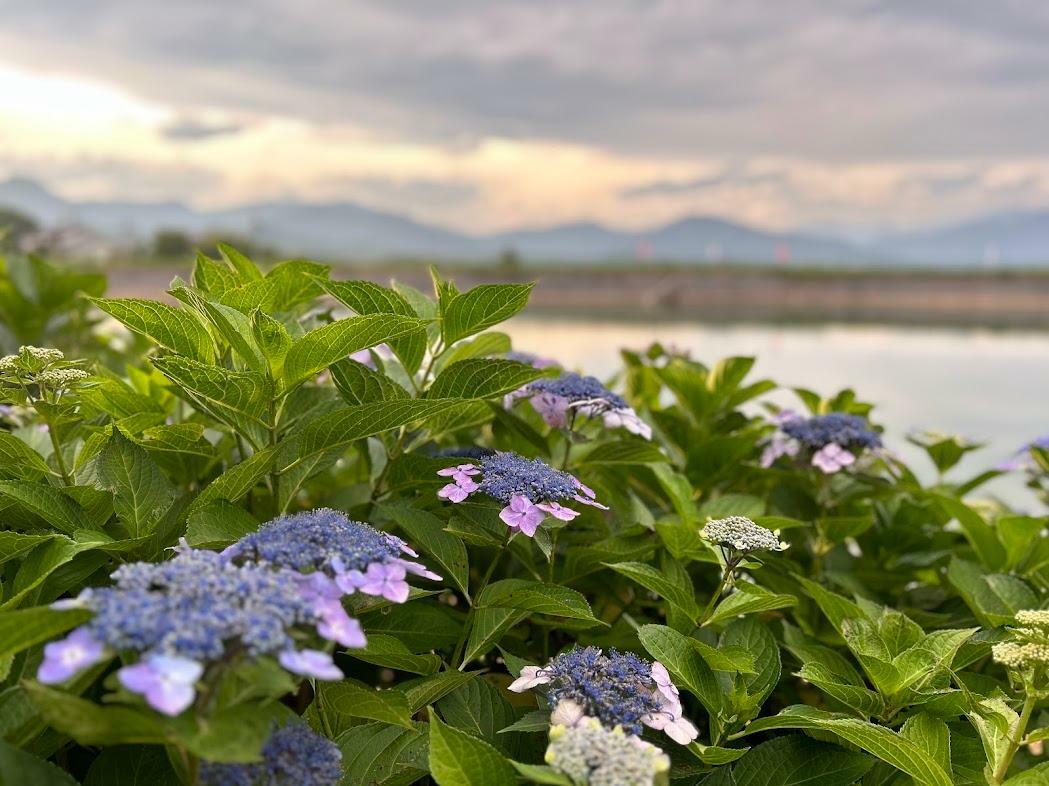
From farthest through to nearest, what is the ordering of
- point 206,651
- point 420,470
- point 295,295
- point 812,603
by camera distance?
point 812,603 → point 295,295 → point 420,470 → point 206,651

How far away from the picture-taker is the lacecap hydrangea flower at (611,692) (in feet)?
3.11

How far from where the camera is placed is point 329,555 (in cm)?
81

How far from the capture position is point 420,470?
4.38ft

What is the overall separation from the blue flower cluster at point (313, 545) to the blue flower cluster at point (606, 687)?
0.27 metres

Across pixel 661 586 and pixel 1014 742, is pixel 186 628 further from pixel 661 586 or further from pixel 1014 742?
pixel 1014 742

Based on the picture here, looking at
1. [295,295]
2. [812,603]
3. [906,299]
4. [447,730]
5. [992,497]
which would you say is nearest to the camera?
[447,730]

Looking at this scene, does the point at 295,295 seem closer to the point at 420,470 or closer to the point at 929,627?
the point at 420,470

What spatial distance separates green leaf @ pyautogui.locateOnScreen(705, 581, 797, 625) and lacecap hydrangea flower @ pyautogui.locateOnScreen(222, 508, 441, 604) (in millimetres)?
509

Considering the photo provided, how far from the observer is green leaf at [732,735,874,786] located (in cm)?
113

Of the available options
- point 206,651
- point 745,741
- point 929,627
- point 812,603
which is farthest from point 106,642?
point 929,627

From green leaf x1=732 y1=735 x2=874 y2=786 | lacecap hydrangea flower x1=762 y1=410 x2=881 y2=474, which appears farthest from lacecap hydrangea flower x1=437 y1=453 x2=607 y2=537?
lacecap hydrangea flower x1=762 y1=410 x2=881 y2=474

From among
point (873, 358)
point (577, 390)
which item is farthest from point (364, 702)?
point (873, 358)

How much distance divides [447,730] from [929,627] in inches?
47.9

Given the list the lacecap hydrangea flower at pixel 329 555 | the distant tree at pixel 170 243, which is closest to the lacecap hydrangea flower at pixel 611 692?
the lacecap hydrangea flower at pixel 329 555
